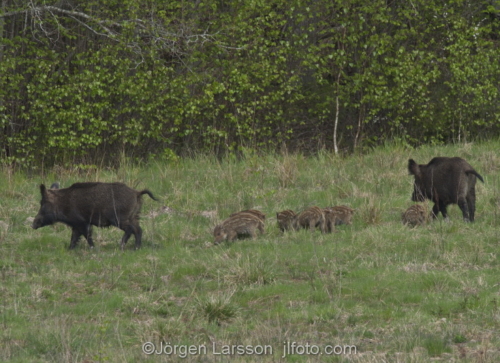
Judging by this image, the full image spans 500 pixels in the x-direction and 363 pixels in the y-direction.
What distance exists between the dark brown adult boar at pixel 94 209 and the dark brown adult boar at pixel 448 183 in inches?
174

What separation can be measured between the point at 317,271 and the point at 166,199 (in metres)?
5.71

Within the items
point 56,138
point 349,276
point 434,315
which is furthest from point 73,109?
point 434,315

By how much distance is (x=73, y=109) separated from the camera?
2123 centimetres

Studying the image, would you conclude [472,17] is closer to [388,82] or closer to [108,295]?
[388,82]

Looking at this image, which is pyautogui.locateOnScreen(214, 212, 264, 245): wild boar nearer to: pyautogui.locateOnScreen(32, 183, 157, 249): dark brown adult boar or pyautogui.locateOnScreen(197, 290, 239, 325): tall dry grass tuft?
pyautogui.locateOnScreen(32, 183, 157, 249): dark brown adult boar

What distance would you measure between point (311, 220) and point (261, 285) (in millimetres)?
2923

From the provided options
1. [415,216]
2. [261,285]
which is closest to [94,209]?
[261,285]

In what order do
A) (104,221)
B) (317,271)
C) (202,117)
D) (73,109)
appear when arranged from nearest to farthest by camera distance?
(317,271)
(104,221)
(73,109)
(202,117)

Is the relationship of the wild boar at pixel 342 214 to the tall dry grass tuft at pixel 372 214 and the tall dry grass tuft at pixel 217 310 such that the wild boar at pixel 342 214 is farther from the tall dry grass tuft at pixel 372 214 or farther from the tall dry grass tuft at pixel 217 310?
the tall dry grass tuft at pixel 217 310

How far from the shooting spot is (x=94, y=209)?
12.4m

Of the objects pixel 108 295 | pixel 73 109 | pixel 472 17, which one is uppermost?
pixel 472 17

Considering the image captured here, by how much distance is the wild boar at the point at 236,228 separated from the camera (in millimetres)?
12398

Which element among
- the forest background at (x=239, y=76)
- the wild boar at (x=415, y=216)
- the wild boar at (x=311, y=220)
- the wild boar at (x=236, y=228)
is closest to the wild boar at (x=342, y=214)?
the wild boar at (x=311, y=220)

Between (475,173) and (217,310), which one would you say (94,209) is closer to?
(217,310)
